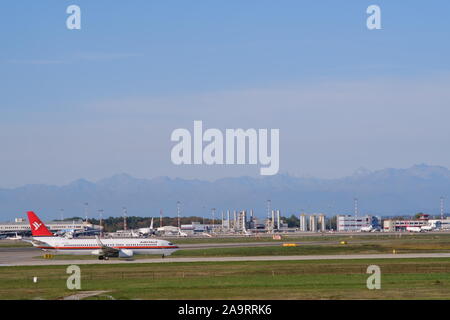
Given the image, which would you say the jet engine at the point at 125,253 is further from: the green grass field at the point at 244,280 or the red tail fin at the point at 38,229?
the red tail fin at the point at 38,229

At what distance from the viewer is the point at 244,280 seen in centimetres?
6059

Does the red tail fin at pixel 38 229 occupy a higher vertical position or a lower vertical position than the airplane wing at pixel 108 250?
higher

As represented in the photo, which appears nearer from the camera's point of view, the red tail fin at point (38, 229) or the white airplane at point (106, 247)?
the white airplane at point (106, 247)

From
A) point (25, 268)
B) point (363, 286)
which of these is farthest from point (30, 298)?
point (25, 268)

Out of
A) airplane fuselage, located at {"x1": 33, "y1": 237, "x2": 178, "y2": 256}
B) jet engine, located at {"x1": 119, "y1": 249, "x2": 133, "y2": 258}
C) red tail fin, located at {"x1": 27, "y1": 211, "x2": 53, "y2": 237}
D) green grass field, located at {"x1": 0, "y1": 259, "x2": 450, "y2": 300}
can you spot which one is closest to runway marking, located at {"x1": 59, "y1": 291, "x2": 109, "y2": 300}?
green grass field, located at {"x1": 0, "y1": 259, "x2": 450, "y2": 300}

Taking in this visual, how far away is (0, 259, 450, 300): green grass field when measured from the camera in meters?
49.9

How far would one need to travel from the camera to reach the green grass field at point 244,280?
164 feet

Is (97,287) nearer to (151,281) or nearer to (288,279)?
(151,281)

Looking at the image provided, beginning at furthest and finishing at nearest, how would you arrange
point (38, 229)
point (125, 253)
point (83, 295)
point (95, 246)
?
point (38, 229) < point (95, 246) < point (125, 253) < point (83, 295)

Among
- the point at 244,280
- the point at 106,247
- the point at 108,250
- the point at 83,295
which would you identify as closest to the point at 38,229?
the point at 106,247

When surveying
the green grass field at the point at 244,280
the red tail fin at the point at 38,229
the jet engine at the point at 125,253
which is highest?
the red tail fin at the point at 38,229

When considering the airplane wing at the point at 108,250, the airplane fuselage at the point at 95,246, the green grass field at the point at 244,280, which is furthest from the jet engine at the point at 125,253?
the green grass field at the point at 244,280

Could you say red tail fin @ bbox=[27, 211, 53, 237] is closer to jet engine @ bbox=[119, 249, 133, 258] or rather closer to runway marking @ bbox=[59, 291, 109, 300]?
jet engine @ bbox=[119, 249, 133, 258]

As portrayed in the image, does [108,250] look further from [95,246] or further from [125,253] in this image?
[95,246]
